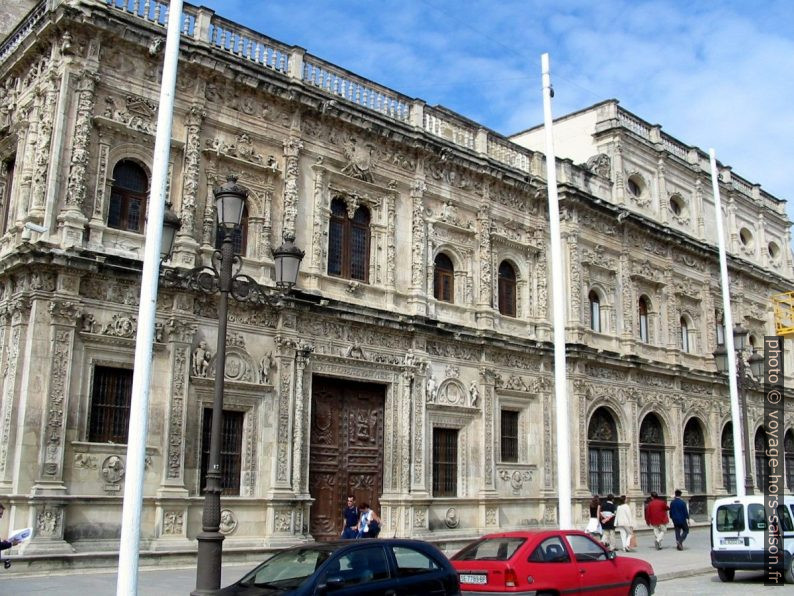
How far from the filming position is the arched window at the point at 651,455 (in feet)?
93.9

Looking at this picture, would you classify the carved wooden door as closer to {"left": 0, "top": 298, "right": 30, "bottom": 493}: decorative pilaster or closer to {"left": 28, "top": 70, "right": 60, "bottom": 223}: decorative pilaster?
{"left": 0, "top": 298, "right": 30, "bottom": 493}: decorative pilaster

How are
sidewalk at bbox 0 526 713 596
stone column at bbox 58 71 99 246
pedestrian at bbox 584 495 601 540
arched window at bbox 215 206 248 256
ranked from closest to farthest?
sidewalk at bbox 0 526 713 596
stone column at bbox 58 71 99 246
arched window at bbox 215 206 248 256
pedestrian at bbox 584 495 601 540

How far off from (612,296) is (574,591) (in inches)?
706

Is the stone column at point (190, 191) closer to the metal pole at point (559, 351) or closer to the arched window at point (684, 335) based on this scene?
the metal pole at point (559, 351)

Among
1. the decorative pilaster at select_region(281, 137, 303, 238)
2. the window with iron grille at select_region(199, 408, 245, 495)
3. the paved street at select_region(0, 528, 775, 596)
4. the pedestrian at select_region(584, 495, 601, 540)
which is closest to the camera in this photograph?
the paved street at select_region(0, 528, 775, 596)

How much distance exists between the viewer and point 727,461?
32844 millimetres

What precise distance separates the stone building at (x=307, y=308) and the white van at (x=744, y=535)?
6923mm

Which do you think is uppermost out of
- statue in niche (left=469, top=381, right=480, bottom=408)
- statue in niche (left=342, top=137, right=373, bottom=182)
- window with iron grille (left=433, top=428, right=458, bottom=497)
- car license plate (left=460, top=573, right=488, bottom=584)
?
statue in niche (left=342, top=137, right=373, bottom=182)

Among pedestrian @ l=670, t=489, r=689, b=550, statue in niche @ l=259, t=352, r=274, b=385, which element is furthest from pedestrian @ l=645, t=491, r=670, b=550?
statue in niche @ l=259, t=352, r=274, b=385

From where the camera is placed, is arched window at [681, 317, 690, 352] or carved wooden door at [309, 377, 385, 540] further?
arched window at [681, 317, 690, 352]

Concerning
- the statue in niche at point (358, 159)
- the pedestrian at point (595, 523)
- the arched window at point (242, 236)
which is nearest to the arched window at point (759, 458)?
the pedestrian at point (595, 523)

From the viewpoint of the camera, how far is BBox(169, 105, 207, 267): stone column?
1791 centimetres

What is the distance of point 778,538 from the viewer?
16016 millimetres

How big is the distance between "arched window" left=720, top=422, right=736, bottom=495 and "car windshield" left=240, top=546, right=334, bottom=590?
26.5m
